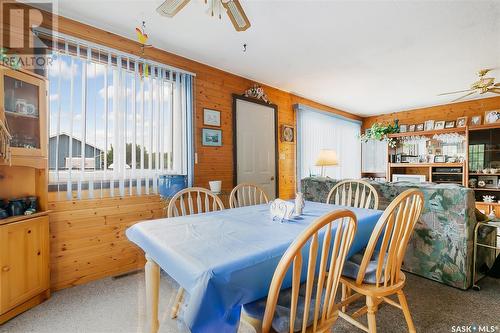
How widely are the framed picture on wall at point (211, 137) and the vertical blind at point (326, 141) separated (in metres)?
1.84

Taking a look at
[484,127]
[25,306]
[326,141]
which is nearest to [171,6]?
[25,306]

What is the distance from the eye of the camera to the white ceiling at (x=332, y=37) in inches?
82.7

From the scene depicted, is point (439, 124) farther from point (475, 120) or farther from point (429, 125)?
point (475, 120)

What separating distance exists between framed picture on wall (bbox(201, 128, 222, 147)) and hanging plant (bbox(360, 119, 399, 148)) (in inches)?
171

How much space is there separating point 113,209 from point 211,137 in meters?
1.47

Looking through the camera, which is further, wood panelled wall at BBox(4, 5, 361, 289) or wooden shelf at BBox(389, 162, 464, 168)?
wooden shelf at BBox(389, 162, 464, 168)

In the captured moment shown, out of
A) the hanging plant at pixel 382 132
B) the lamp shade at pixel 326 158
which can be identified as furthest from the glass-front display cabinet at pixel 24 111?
the hanging plant at pixel 382 132

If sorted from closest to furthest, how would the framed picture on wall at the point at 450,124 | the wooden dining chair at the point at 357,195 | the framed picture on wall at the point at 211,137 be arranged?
1. the wooden dining chair at the point at 357,195
2. the framed picture on wall at the point at 211,137
3. the framed picture on wall at the point at 450,124

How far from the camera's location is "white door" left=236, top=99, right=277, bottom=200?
3660 mm

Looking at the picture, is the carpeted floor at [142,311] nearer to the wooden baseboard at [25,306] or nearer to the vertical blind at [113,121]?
the wooden baseboard at [25,306]

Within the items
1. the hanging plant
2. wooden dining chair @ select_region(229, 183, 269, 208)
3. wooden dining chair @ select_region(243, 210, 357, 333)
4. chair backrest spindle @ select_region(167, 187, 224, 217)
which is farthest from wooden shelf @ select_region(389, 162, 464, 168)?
wooden dining chair @ select_region(243, 210, 357, 333)

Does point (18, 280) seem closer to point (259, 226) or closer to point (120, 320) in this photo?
point (120, 320)

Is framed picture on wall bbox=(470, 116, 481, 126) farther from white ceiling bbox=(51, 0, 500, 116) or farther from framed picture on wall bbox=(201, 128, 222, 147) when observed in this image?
framed picture on wall bbox=(201, 128, 222, 147)

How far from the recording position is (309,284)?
0.93 m
